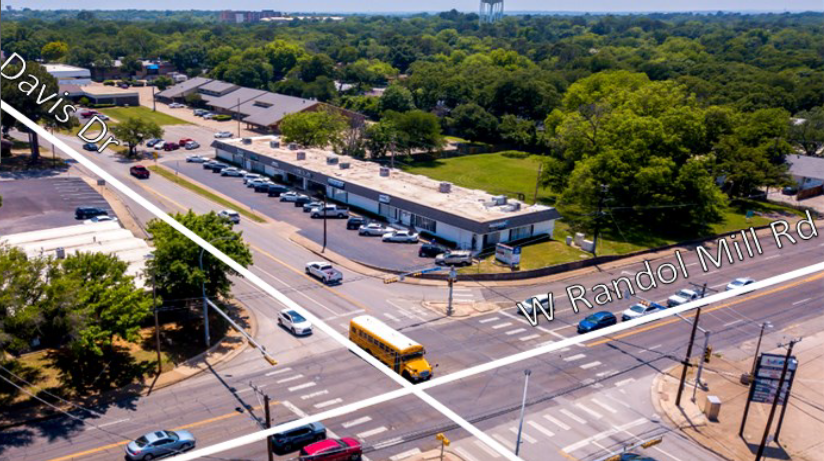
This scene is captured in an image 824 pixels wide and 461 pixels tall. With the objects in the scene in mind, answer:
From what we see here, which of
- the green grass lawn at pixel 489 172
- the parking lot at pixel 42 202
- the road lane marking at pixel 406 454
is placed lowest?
the green grass lawn at pixel 489 172

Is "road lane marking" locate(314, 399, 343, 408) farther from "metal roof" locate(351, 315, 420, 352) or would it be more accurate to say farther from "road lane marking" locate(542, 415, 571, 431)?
"road lane marking" locate(542, 415, 571, 431)

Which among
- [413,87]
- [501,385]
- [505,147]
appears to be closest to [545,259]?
[501,385]

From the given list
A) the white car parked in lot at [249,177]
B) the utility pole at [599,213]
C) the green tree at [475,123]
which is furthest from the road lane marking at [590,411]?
the green tree at [475,123]

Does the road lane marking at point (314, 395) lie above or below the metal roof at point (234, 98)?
below

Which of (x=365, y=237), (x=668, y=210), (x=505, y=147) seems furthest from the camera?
(x=505, y=147)

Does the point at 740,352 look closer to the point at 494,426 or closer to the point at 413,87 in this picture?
the point at 494,426

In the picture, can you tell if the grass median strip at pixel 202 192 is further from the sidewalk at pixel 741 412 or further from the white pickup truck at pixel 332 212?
the sidewalk at pixel 741 412

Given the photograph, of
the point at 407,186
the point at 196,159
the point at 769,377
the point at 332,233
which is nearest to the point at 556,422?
the point at 769,377
